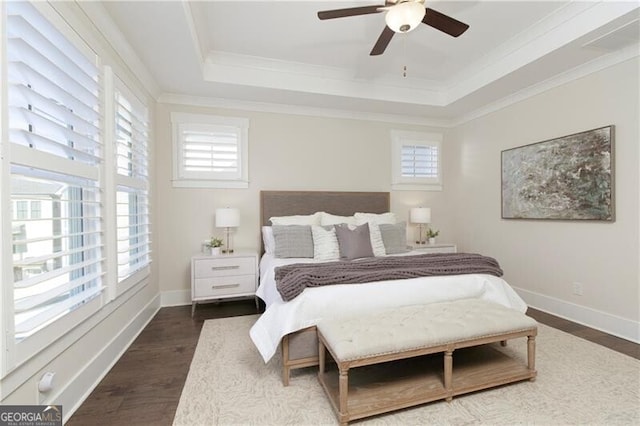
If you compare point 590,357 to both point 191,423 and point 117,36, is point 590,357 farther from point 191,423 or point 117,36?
point 117,36

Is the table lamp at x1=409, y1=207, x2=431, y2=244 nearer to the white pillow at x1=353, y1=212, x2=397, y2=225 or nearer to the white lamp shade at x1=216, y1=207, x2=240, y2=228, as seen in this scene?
the white pillow at x1=353, y1=212, x2=397, y2=225

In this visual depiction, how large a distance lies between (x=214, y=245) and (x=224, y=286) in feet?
1.71

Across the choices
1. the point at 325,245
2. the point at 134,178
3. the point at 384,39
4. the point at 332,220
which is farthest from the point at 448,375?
the point at 134,178

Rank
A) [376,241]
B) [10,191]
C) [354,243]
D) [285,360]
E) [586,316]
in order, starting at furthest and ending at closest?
[376,241]
[354,243]
[586,316]
[285,360]
[10,191]

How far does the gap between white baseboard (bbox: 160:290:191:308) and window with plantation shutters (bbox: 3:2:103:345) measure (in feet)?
A: 5.82

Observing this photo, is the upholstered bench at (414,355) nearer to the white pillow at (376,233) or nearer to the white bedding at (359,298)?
the white bedding at (359,298)

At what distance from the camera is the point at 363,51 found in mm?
3273

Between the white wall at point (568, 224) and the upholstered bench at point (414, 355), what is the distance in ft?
4.92

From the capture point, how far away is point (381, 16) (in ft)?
8.79

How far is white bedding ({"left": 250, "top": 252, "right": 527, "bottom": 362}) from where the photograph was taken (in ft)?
6.76

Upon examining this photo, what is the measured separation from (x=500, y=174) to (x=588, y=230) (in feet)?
4.09

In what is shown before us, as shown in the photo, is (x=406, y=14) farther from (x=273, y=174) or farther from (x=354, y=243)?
(x=273, y=174)

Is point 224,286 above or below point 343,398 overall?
above

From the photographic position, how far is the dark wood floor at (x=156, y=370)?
5.80 ft
